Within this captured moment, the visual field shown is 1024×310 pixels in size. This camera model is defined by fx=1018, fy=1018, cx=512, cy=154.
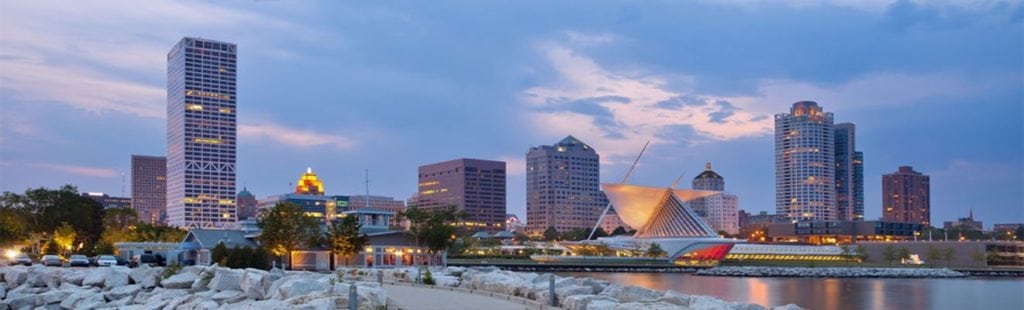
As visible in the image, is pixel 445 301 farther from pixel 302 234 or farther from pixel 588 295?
pixel 302 234

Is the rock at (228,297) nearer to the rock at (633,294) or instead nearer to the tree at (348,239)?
the rock at (633,294)

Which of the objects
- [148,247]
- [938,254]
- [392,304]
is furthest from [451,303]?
[938,254]

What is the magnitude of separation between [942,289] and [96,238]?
71.2 meters

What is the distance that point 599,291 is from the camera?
30266 millimetres

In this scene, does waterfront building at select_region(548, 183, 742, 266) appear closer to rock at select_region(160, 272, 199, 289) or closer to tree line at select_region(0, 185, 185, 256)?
tree line at select_region(0, 185, 185, 256)

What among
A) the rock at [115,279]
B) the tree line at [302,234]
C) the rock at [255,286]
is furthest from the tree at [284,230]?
the rock at [255,286]

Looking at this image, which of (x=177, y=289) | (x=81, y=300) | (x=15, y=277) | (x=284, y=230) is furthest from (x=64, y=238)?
(x=177, y=289)

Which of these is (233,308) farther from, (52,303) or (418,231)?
(418,231)

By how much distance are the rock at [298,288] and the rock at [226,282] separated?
501cm

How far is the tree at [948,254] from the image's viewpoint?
141500 millimetres

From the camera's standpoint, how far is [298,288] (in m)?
23.9

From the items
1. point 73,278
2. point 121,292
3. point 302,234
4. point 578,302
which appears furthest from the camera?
point 302,234

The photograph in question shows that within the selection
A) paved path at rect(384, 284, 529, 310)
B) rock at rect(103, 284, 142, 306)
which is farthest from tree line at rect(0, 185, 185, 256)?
paved path at rect(384, 284, 529, 310)

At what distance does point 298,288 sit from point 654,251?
118219 mm
